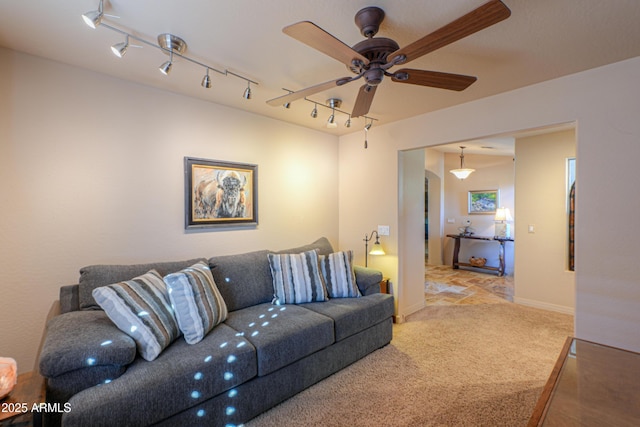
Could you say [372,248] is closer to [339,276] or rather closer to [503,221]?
[339,276]

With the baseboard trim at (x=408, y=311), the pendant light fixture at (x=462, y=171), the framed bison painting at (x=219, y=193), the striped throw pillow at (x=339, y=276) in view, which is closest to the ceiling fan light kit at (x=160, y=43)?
the framed bison painting at (x=219, y=193)

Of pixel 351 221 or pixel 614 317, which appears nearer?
pixel 614 317

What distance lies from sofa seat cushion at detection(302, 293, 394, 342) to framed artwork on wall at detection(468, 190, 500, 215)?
4.78m

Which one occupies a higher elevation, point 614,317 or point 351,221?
point 351,221

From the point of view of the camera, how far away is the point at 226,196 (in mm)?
3092

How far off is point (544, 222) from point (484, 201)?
8.31 ft

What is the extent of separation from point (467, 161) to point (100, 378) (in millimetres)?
7428

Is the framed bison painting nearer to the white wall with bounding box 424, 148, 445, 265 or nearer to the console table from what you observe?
the white wall with bounding box 424, 148, 445, 265

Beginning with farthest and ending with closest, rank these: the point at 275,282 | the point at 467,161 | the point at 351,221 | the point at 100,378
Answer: the point at 467,161 → the point at 351,221 → the point at 275,282 → the point at 100,378

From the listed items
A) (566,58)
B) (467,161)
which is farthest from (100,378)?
(467,161)


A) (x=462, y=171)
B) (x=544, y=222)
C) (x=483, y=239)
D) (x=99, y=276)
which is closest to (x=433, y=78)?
(x=99, y=276)

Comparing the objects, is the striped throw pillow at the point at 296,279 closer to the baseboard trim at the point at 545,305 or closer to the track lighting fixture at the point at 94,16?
the track lighting fixture at the point at 94,16

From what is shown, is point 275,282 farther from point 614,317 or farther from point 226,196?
point 614,317

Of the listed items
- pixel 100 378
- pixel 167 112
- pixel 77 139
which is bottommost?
pixel 100 378
